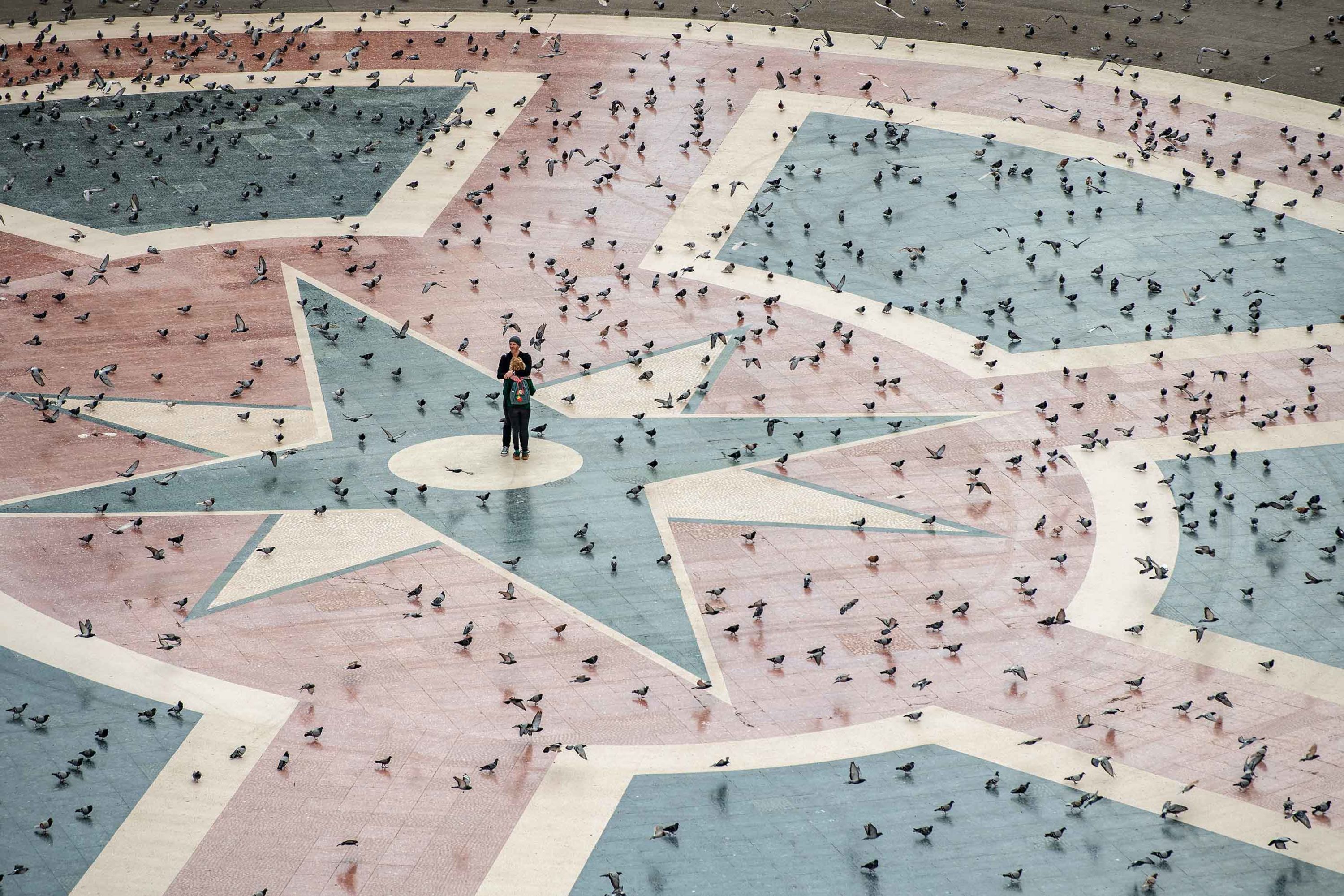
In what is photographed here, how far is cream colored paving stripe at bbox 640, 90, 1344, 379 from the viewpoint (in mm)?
27500

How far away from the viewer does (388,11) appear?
4250 cm

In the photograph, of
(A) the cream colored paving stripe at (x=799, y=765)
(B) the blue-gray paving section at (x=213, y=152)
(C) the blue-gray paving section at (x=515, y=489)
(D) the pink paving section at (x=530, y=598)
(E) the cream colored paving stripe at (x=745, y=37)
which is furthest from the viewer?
(E) the cream colored paving stripe at (x=745, y=37)

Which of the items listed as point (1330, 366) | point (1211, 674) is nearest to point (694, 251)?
point (1330, 366)

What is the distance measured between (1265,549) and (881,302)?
9142 mm

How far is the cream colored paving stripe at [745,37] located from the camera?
38219 mm

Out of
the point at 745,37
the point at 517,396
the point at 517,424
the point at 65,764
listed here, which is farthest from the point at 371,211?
the point at 65,764

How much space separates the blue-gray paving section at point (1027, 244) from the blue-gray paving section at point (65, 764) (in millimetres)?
14895

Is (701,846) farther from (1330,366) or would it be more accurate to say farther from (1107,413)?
(1330,366)

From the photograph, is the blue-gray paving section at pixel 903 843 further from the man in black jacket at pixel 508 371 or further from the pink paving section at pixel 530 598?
the man in black jacket at pixel 508 371

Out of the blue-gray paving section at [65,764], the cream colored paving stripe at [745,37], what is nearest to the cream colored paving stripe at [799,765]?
the blue-gray paving section at [65,764]

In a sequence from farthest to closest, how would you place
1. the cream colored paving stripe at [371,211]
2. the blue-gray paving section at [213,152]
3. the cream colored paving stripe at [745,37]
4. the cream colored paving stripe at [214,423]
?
1. the cream colored paving stripe at [745,37]
2. the blue-gray paving section at [213,152]
3. the cream colored paving stripe at [371,211]
4. the cream colored paving stripe at [214,423]

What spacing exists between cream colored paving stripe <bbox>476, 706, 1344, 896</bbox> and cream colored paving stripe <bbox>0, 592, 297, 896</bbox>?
3.29 metres

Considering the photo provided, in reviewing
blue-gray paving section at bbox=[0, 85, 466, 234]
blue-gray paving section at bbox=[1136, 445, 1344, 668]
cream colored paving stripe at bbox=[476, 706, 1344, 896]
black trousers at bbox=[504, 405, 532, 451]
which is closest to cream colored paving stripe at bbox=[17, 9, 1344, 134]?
blue-gray paving section at bbox=[0, 85, 466, 234]

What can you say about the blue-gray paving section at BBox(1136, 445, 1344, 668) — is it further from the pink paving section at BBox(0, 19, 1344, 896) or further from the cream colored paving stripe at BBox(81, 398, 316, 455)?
the cream colored paving stripe at BBox(81, 398, 316, 455)
